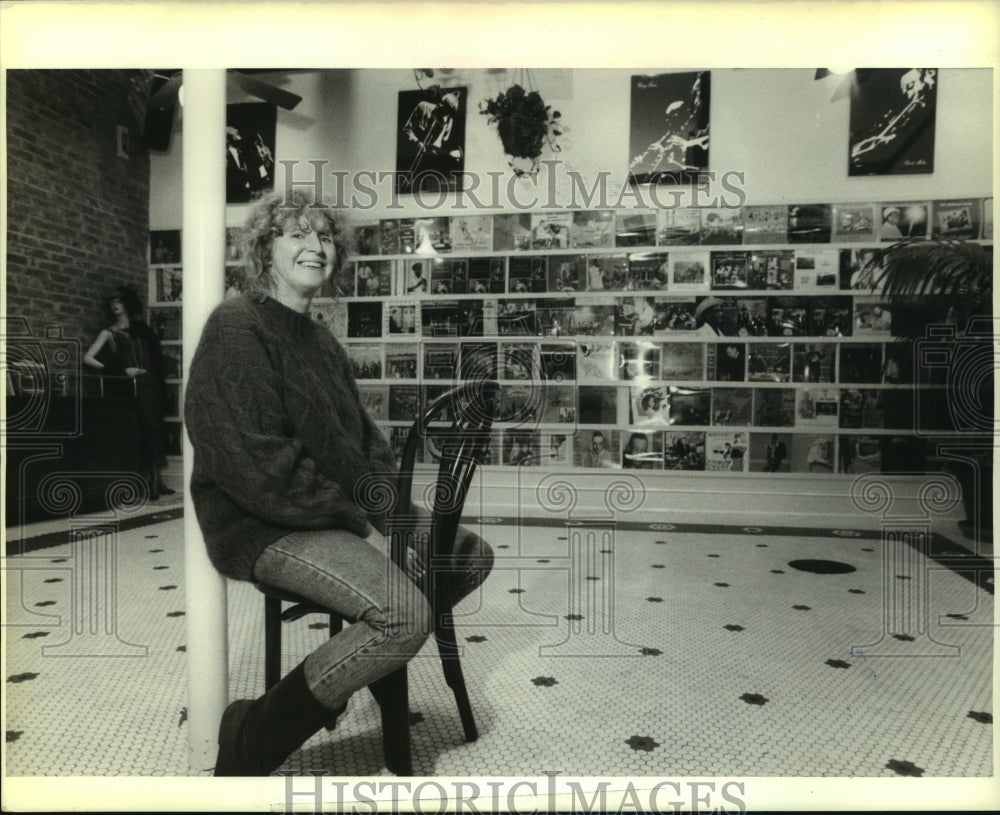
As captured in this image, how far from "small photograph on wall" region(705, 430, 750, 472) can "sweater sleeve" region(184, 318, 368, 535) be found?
385 cm

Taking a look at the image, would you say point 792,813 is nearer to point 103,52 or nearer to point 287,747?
point 287,747

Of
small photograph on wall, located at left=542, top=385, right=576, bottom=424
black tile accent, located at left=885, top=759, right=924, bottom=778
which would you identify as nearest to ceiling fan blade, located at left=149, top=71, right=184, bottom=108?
small photograph on wall, located at left=542, top=385, right=576, bottom=424

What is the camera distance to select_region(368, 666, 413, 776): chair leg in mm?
1379

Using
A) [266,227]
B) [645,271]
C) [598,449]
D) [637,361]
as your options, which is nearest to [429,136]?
[645,271]

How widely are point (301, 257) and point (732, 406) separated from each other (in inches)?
153

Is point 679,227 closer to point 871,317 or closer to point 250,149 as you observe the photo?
point 871,317

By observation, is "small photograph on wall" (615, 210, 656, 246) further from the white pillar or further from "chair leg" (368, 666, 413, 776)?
"chair leg" (368, 666, 413, 776)

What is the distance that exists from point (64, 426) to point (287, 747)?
423 cm

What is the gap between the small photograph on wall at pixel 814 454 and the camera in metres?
4.74

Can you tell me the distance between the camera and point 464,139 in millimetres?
5008

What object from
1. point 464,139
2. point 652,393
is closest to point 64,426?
point 464,139

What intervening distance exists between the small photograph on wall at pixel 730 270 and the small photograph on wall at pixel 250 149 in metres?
3.37

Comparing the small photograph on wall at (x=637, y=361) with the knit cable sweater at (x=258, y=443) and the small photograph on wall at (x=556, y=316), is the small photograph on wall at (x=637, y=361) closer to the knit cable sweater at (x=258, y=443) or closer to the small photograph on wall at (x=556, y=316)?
the small photograph on wall at (x=556, y=316)

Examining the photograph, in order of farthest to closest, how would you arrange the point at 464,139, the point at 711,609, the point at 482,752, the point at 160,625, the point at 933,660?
the point at 464,139 → the point at 711,609 → the point at 160,625 → the point at 933,660 → the point at 482,752
